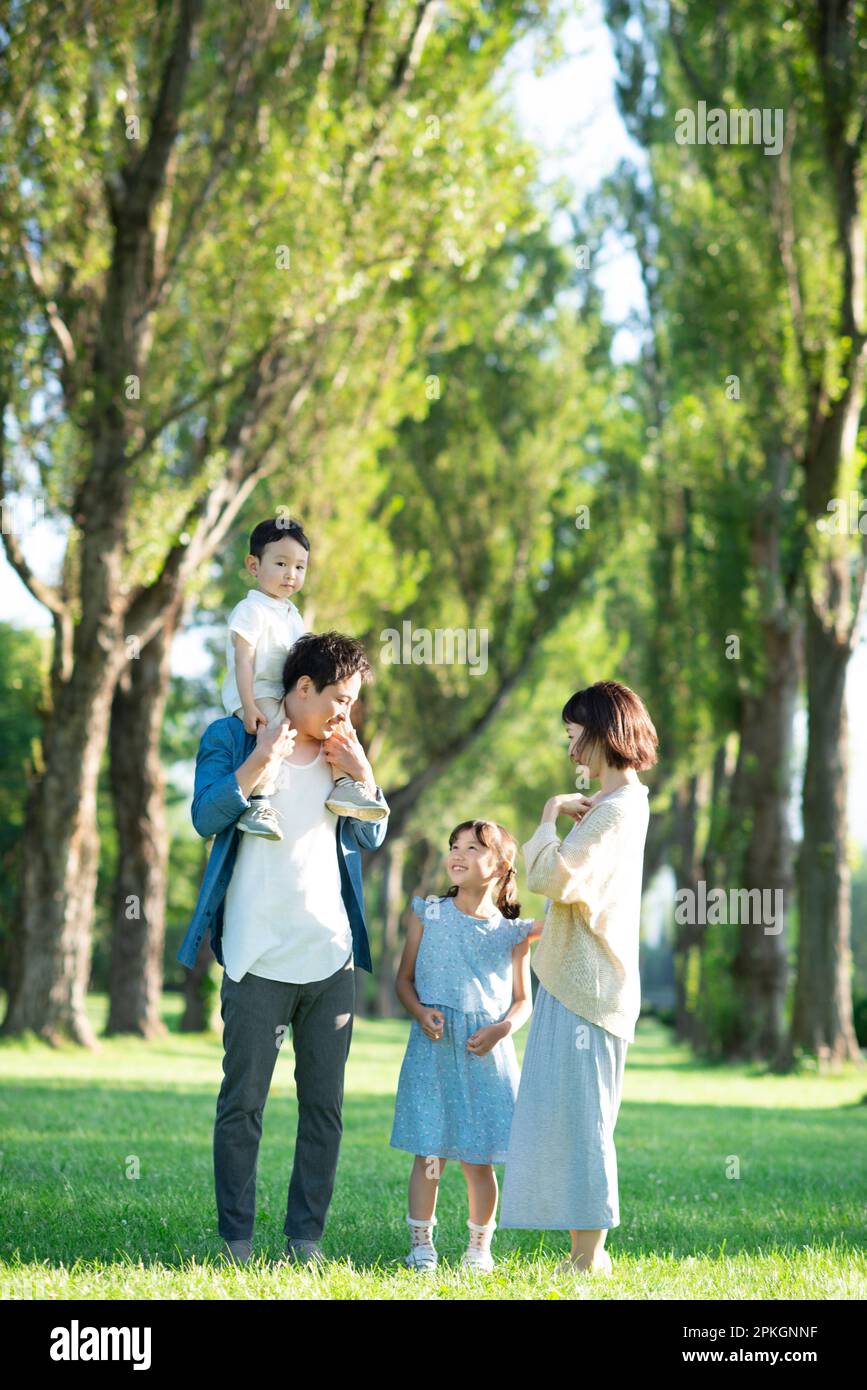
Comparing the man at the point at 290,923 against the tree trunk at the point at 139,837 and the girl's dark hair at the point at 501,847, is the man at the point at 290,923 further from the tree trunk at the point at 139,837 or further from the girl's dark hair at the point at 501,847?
the tree trunk at the point at 139,837

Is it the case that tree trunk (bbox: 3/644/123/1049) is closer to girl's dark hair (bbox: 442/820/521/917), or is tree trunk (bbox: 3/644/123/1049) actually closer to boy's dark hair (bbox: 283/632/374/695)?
girl's dark hair (bbox: 442/820/521/917)

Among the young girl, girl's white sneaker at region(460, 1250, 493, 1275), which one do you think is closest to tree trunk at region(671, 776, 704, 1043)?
the young girl

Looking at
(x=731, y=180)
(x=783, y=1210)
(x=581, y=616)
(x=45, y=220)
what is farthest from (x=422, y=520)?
(x=783, y=1210)

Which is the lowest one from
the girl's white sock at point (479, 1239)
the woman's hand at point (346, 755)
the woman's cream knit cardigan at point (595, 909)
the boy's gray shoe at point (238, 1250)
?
the girl's white sock at point (479, 1239)

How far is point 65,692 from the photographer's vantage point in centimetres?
1387

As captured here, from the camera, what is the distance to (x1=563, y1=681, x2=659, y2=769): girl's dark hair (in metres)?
4.72

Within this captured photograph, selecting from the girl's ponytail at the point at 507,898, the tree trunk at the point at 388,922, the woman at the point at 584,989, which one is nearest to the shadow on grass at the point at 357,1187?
the woman at the point at 584,989

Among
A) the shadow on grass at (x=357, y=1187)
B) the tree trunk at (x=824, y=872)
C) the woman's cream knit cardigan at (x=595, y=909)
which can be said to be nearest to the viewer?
the woman's cream knit cardigan at (x=595, y=909)

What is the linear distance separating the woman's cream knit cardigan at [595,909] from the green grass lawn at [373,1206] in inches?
34.4

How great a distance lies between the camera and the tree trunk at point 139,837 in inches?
678

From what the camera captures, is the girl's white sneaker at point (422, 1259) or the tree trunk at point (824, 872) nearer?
the girl's white sneaker at point (422, 1259)

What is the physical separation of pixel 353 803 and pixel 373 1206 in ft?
7.18

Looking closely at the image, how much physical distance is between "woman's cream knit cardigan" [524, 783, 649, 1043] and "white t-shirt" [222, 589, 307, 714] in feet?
3.54
